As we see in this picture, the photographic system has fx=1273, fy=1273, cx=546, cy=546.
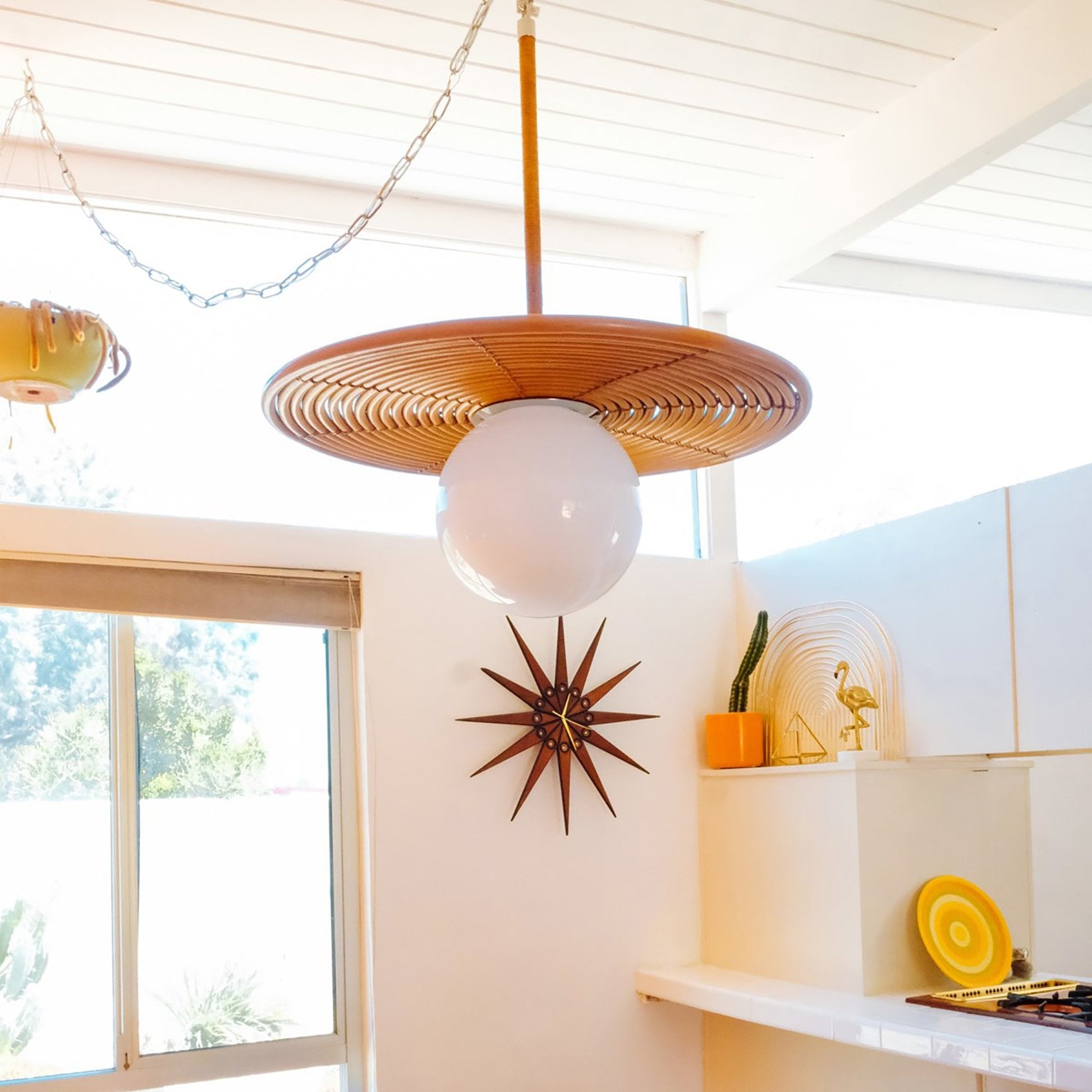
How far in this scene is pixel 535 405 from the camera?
4.42ft

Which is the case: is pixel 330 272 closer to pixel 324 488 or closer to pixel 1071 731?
pixel 324 488

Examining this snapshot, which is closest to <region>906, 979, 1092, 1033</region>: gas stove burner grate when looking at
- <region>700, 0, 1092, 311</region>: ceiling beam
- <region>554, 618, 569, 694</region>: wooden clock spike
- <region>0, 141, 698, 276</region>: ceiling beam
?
<region>554, 618, 569, 694</region>: wooden clock spike

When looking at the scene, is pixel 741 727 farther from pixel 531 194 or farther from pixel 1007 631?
pixel 531 194

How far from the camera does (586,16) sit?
2809 mm

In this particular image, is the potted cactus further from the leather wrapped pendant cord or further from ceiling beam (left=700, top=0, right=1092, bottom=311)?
the leather wrapped pendant cord

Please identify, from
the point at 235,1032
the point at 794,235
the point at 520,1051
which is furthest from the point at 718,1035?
the point at 794,235

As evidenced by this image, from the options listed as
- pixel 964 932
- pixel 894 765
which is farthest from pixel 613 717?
pixel 964 932

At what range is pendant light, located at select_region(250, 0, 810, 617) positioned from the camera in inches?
46.6

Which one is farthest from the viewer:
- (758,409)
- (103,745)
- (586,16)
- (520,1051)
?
(520,1051)

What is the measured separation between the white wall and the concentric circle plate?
2068 mm

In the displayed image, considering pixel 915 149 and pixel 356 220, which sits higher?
pixel 915 149

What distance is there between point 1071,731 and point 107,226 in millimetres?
2828

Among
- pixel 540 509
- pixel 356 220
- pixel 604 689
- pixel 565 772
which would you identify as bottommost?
pixel 565 772

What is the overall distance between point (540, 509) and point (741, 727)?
281 cm
